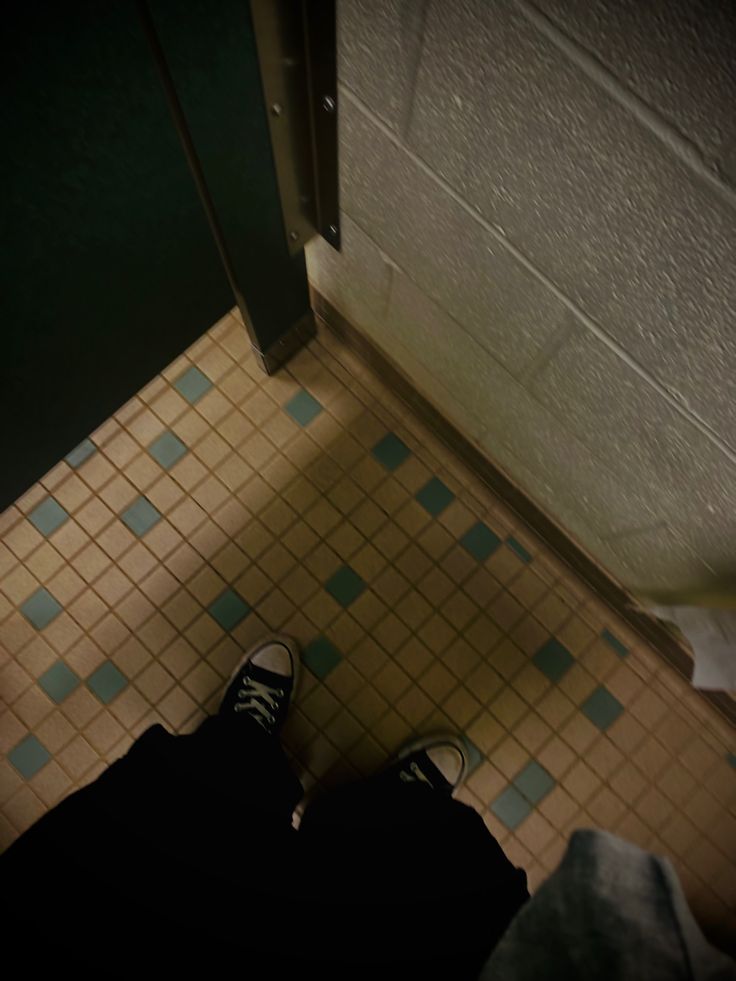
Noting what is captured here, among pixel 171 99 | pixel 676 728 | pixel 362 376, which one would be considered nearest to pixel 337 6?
pixel 171 99

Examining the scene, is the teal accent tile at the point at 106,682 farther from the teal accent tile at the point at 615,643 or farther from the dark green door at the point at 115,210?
the teal accent tile at the point at 615,643

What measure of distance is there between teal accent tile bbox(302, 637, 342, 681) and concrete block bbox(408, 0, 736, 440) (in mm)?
1040

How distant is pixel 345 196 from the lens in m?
1.12

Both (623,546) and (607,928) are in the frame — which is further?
(623,546)

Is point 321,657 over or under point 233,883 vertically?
over

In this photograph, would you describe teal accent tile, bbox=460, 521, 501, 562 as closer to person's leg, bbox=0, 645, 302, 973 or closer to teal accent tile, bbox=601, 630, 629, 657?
teal accent tile, bbox=601, 630, 629, 657

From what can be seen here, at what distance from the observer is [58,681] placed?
1.58m

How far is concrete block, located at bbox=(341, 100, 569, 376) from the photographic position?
3.05ft

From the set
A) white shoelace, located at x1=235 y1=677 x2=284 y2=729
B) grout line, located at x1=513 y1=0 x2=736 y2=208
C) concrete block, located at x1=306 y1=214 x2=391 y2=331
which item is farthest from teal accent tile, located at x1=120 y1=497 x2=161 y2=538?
grout line, located at x1=513 y1=0 x2=736 y2=208

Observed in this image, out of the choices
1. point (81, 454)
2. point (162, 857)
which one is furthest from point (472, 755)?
point (81, 454)

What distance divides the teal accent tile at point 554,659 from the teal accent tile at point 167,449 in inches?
40.9

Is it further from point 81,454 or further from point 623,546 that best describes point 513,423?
point 81,454

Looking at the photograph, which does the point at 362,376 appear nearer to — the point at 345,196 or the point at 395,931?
the point at 345,196

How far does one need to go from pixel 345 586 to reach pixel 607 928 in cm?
100
